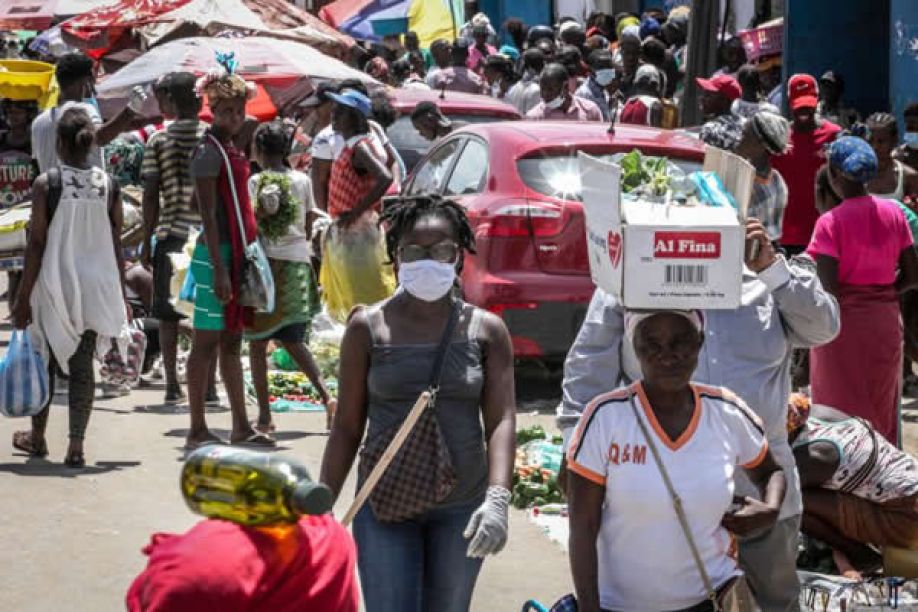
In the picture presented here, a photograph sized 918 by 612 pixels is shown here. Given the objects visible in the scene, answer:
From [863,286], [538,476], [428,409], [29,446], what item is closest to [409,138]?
[29,446]

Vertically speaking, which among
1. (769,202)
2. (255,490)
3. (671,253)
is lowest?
(769,202)

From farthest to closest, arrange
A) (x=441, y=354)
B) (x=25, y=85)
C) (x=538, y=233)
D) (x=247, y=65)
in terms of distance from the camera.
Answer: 1. (x=247, y=65)
2. (x=25, y=85)
3. (x=538, y=233)
4. (x=441, y=354)

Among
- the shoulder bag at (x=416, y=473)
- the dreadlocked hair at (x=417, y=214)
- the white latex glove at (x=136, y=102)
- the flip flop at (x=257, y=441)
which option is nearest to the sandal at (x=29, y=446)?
the flip flop at (x=257, y=441)

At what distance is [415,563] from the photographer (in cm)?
509

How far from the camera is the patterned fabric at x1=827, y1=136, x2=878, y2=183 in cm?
795

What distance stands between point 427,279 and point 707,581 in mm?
1246

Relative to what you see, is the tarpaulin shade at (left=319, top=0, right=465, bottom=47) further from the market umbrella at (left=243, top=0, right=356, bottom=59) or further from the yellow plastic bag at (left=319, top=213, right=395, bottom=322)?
the yellow plastic bag at (left=319, top=213, right=395, bottom=322)

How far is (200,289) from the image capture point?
30.8ft

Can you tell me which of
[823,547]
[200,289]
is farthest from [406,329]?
[200,289]

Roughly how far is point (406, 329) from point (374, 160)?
20.3 feet

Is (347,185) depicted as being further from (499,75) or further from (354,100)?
(499,75)

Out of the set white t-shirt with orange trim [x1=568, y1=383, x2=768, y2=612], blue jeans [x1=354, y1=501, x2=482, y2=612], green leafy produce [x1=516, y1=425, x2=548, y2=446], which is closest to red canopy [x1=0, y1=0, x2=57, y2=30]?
green leafy produce [x1=516, y1=425, x2=548, y2=446]

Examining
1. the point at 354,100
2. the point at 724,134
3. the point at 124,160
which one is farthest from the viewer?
the point at 124,160

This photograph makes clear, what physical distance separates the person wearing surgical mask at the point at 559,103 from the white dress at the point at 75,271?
25.2 ft
